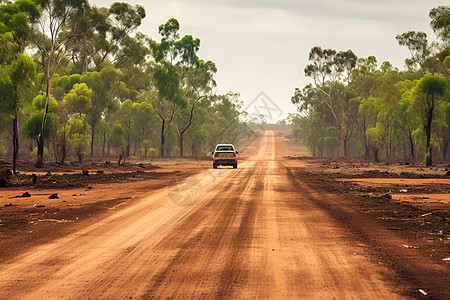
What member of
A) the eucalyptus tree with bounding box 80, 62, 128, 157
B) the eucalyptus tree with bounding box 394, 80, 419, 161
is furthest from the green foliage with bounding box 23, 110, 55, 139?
the eucalyptus tree with bounding box 394, 80, 419, 161

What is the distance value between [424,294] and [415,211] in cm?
795

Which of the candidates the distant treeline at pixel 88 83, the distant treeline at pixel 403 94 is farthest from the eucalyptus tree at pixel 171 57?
the distant treeline at pixel 403 94

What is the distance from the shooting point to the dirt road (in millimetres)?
5418

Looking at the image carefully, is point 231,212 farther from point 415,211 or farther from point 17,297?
point 17,297

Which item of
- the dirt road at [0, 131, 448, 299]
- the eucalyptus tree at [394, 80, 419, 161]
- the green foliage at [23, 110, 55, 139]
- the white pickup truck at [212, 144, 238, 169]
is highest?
the eucalyptus tree at [394, 80, 419, 161]

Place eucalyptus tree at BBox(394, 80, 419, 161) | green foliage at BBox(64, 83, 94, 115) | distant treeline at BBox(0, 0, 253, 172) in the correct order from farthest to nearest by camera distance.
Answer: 1. eucalyptus tree at BBox(394, 80, 419, 161)
2. green foliage at BBox(64, 83, 94, 115)
3. distant treeline at BBox(0, 0, 253, 172)

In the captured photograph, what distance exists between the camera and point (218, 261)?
6832mm

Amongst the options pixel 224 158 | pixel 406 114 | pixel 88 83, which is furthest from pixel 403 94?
pixel 88 83

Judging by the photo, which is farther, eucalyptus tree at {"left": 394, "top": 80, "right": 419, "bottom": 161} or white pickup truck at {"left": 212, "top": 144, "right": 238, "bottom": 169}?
eucalyptus tree at {"left": 394, "top": 80, "right": 419, "bottom": 161}

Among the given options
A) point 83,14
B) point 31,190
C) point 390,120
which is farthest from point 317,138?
point 31,190

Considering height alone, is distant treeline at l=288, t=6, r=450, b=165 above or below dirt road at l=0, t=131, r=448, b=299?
above

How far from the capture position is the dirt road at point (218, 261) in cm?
542

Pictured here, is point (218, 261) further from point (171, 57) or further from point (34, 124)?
point (171, 57)

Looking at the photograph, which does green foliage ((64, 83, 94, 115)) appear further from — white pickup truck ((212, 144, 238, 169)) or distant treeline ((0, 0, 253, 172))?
white pickup truck ((212, 144, 238, 169))
